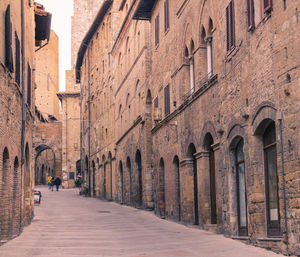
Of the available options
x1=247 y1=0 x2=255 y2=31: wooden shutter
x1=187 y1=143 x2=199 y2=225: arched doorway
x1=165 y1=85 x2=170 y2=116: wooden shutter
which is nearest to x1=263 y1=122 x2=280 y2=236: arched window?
Result: x1=247 y1=0 x2=255 y2=31: wooden shutter

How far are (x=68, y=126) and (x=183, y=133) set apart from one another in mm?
38769

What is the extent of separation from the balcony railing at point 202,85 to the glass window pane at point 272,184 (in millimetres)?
Answer: 3814

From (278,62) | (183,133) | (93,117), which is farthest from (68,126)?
(278,62)

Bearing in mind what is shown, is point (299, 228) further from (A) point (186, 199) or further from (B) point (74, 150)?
(B) point (74, 150)

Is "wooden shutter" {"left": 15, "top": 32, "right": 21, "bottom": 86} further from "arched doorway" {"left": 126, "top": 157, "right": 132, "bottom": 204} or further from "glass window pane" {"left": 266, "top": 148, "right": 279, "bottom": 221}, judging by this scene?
"arched doorway" {"left": 126, "top": 157, "right": 132, "bottom": 204}

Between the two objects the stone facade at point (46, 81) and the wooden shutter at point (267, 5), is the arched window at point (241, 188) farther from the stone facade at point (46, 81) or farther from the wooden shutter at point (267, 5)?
the stone facade at point (46, 81)

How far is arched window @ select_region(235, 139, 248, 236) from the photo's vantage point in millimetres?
13617

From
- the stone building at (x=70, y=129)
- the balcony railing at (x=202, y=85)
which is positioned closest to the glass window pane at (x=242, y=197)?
the balcony railing at (x=202, y=85)

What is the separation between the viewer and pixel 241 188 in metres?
13.9

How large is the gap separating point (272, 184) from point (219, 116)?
3.47 meters

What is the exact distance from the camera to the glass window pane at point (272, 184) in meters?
11.7

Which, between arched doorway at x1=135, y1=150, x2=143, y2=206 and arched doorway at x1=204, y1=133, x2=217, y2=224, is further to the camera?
arched doorway at x1=135, y1=150, x2=143, y2=206

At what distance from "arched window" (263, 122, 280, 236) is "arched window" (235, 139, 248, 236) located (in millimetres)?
1516

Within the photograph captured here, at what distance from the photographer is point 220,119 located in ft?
48.6
